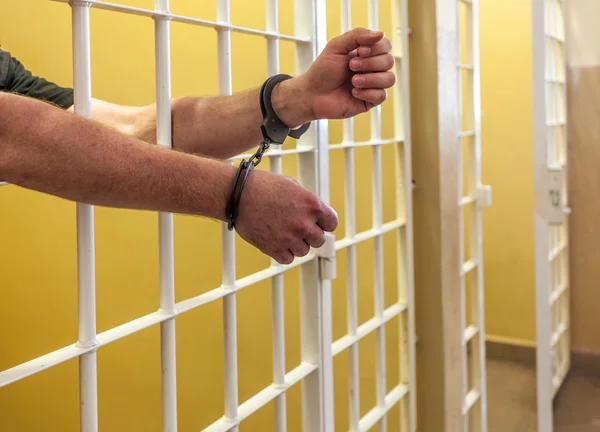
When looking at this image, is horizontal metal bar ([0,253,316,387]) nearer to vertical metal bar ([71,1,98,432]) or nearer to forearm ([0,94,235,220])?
vertical metal bar ([71,1,98,432])

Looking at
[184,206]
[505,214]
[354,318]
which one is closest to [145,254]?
[354,318]

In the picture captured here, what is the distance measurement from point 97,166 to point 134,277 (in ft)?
5.52

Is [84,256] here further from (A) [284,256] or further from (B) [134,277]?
(B) [134,277]

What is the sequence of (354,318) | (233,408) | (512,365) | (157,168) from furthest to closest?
1. (512,365)
2. (354,318)
3. (233,408)
4. (157,168)

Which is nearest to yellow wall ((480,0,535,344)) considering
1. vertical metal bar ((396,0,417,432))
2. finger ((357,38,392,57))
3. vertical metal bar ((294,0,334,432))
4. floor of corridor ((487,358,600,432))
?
floor of corridor ((487,358,600,432))

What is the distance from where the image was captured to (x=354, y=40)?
3.72 ft

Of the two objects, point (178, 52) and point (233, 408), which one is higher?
point (178, 52)

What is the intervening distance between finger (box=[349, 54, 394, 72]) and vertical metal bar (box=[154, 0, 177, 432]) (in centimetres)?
33

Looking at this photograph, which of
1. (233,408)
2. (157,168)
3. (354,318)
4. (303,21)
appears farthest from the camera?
(354,318)

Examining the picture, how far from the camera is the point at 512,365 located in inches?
155

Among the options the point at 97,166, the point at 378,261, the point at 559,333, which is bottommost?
the point at 559,333

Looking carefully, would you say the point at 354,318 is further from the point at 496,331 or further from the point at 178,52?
the point at 496,331

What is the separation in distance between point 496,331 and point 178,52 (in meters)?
2.78

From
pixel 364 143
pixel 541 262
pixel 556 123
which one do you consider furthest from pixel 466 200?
pixel 556 123
